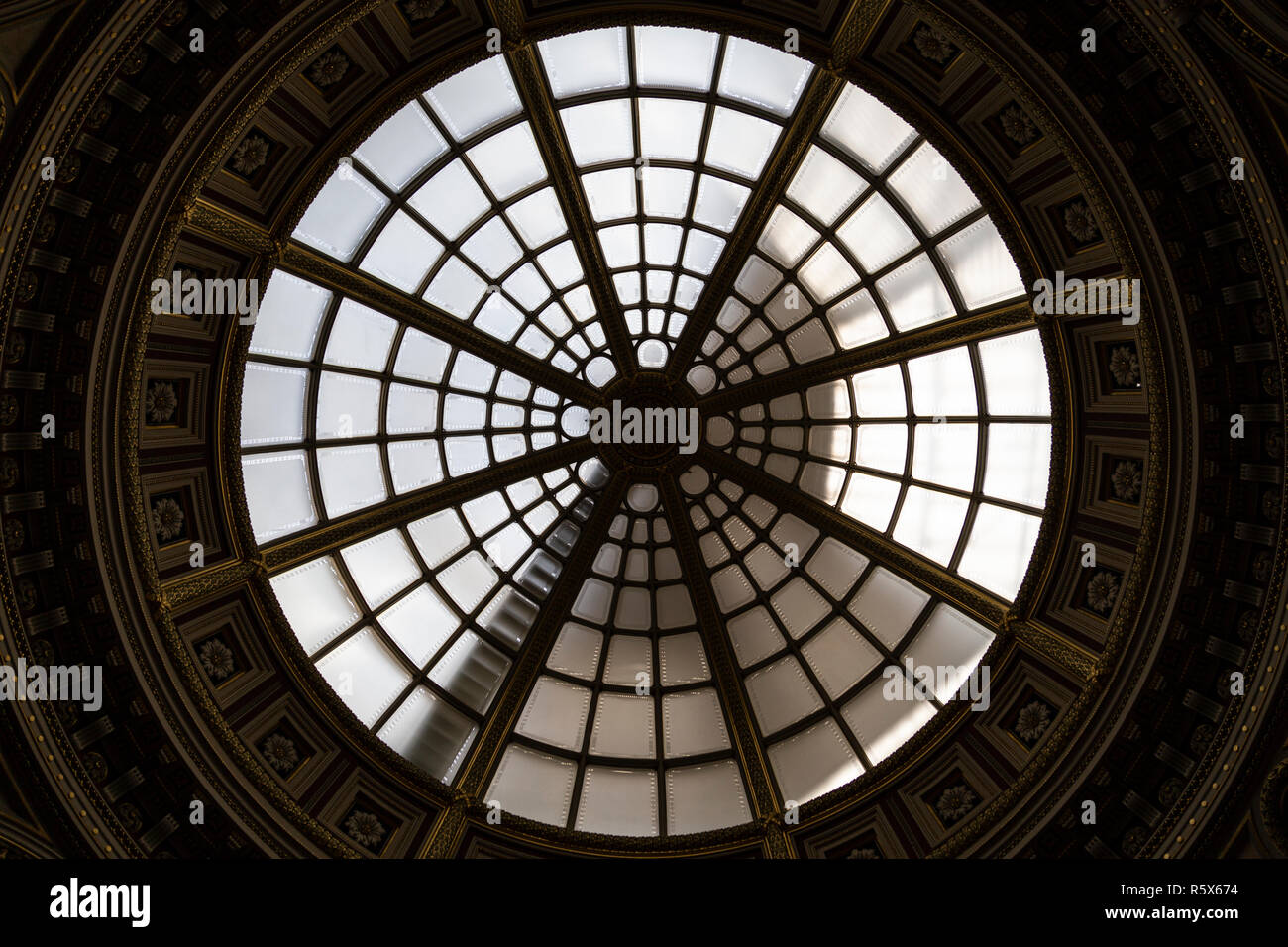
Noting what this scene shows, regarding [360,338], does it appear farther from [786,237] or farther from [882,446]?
[882,446]

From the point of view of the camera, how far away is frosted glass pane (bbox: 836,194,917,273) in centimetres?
1664

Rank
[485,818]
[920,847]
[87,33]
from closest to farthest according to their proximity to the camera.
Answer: [87,33]
[920,847]
[485,818]

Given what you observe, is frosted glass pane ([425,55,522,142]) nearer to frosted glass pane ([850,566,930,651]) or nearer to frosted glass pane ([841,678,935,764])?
frosted glass pane ([850,566,930,651])

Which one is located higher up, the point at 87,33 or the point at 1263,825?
the point at 87,33

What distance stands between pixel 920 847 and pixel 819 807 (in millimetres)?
1969

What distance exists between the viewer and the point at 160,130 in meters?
12.8

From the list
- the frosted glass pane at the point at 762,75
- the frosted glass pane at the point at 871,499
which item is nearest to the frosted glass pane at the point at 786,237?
the frosted glass pane at the point at 762,75

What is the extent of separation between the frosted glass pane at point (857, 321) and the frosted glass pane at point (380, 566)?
31.9 ft

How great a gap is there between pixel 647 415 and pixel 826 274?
4736 mm

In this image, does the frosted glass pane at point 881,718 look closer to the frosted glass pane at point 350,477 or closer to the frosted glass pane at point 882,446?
the frosted glass pane at point 882,446
